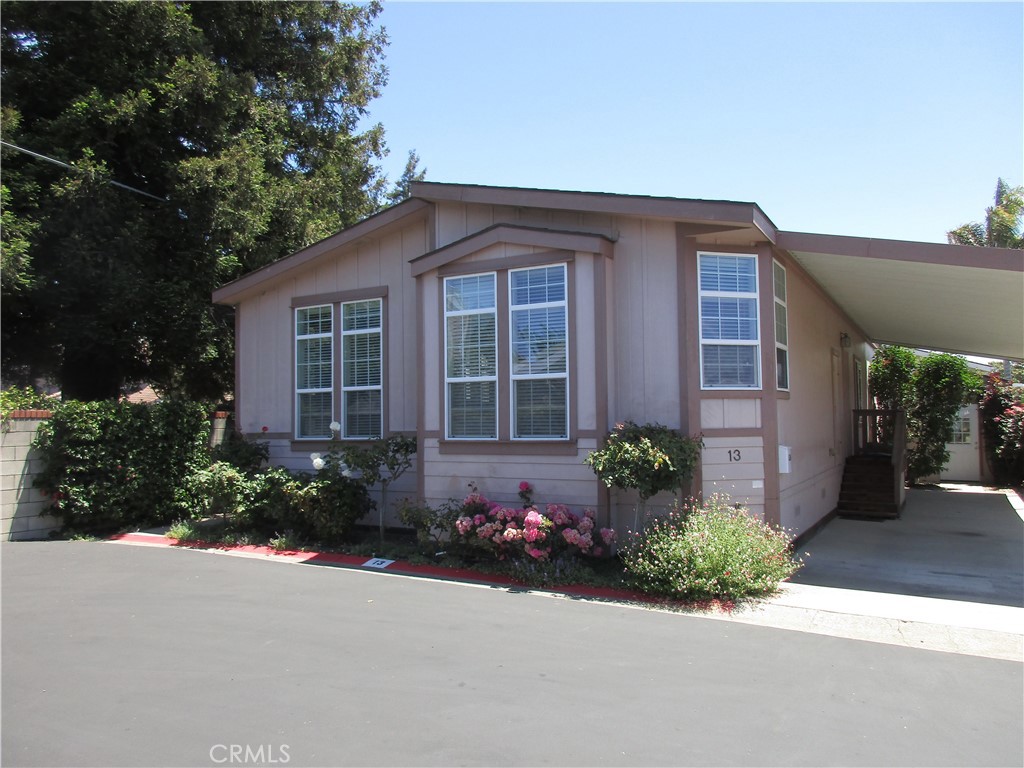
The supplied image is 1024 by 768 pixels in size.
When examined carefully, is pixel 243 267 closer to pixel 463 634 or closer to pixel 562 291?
pixel 562 291

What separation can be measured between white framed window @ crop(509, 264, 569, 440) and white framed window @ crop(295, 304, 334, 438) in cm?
350

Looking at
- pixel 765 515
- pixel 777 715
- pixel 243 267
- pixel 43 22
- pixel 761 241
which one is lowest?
pixel 777 715

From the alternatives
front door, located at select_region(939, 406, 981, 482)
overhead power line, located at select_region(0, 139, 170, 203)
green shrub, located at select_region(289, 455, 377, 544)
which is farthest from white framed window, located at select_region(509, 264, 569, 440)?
front door, located at select_region(939, 406, 981, 482)

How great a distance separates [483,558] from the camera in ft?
26.5

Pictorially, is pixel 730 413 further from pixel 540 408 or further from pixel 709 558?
pixel 540 408

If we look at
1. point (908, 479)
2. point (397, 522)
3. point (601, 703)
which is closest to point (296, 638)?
point (601, 703)

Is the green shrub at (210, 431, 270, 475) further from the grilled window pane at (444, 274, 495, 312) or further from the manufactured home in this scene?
the grilled window pane at (444, 274, 495, 312)

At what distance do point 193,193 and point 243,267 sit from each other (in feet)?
7.17

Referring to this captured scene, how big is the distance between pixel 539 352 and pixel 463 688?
451cm

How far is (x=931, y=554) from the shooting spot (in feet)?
29.1

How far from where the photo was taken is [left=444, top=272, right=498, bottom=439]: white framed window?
8.57 m

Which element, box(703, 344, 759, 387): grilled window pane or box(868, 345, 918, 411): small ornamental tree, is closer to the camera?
box(703, 344, 759, 387): grilled window pane

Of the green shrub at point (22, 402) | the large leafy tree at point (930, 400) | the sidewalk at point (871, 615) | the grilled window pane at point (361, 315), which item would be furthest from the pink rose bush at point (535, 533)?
the large leafy tree at point (930, 400)

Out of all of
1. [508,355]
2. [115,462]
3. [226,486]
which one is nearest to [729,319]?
[508,355]
